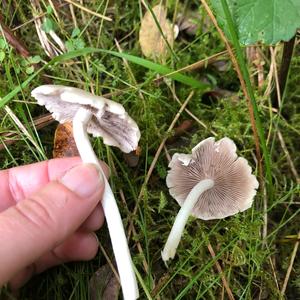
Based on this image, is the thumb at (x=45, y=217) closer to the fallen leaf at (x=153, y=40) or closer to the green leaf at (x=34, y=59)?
the green leaf at (x=34, y=59)

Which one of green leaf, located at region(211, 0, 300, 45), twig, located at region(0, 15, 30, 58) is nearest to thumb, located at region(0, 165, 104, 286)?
green leaf, located at region(211, 0, 300, 45)

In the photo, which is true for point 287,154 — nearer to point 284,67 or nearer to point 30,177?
point 284,67

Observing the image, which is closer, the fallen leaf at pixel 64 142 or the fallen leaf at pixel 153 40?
the fallen leaf at pixel 64 142

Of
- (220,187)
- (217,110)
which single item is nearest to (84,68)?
(217,110)

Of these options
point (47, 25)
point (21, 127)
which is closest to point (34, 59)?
point (47, 25)

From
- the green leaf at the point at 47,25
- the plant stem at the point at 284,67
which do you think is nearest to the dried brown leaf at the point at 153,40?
the green leaf at the point at 47,25
